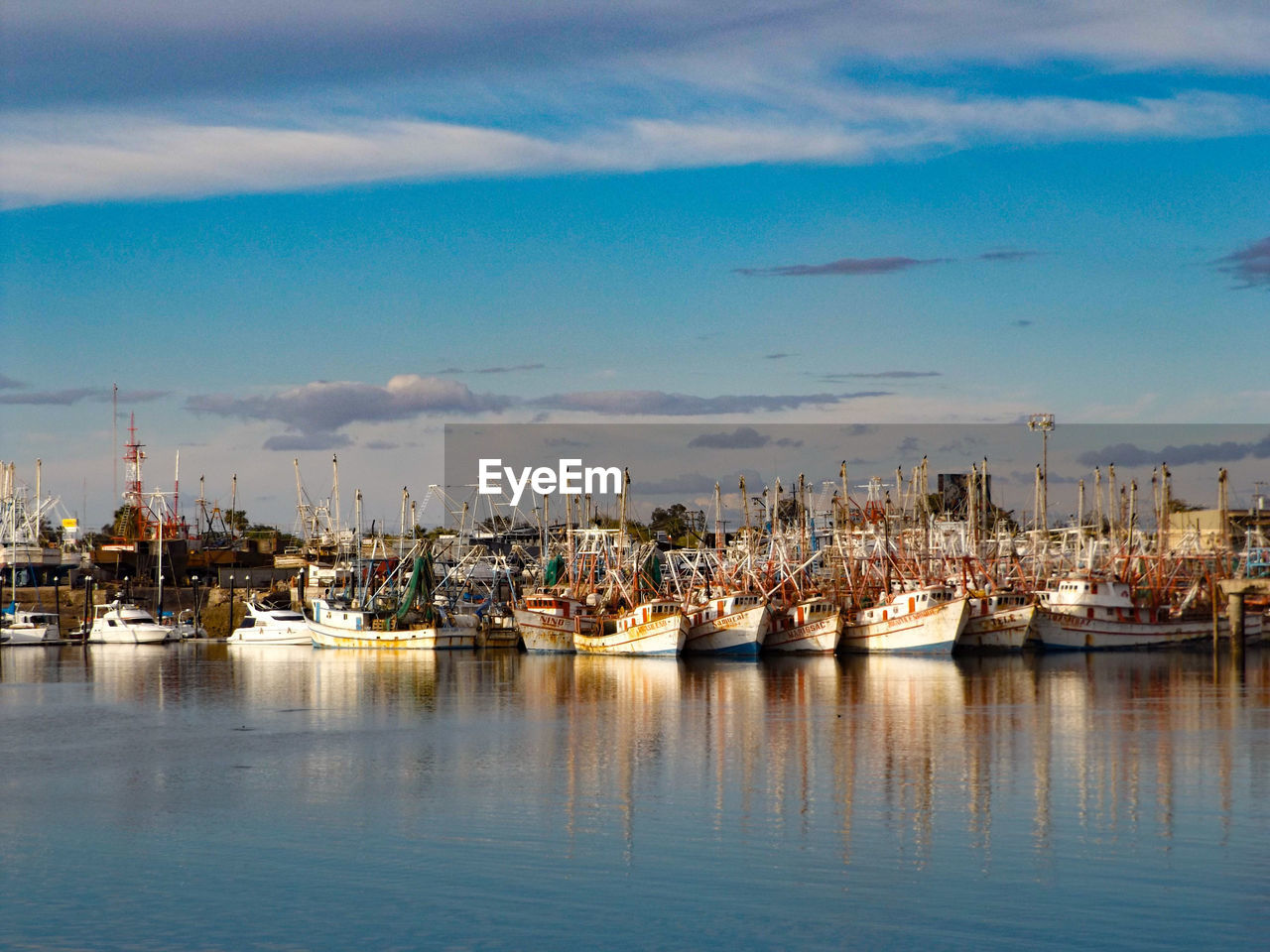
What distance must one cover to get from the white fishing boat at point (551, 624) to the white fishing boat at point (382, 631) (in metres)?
6.90

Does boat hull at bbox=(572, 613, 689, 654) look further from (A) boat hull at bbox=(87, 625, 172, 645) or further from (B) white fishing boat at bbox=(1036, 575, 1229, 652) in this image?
(A) boat hull at bbox=(87, 625, 172, 645)

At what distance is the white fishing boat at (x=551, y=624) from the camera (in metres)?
107

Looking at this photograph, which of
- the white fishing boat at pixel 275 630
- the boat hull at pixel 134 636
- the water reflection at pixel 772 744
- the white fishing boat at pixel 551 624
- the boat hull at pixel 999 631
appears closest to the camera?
the water reflection at pixel 772 744

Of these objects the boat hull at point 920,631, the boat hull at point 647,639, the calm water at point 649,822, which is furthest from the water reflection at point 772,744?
the boat hull at point 647,639

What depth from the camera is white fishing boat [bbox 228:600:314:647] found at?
126312mm

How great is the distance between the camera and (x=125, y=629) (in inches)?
5133

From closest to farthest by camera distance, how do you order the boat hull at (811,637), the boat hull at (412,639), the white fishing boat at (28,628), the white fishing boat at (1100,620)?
the boat hull at (811,637) < the white fishing boat at (1100,620) < the boat hull at (412,639) < the white fishing boat at (28,628)

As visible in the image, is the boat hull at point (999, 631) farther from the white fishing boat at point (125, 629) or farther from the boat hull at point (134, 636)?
the white fishing boat at point (125, 629)

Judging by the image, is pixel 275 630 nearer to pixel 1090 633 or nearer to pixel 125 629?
pixel 125 629

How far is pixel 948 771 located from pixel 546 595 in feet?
235

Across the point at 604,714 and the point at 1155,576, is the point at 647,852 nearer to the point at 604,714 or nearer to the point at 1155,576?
the point at 604,714

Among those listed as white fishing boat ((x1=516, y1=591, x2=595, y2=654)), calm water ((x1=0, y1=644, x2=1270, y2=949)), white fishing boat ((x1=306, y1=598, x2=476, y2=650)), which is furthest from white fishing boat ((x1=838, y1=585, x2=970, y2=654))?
white fishing boat ((x1=306, y1=598, x2=476, y2=650))

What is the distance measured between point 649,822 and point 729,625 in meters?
63.2

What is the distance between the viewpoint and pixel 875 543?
114m
